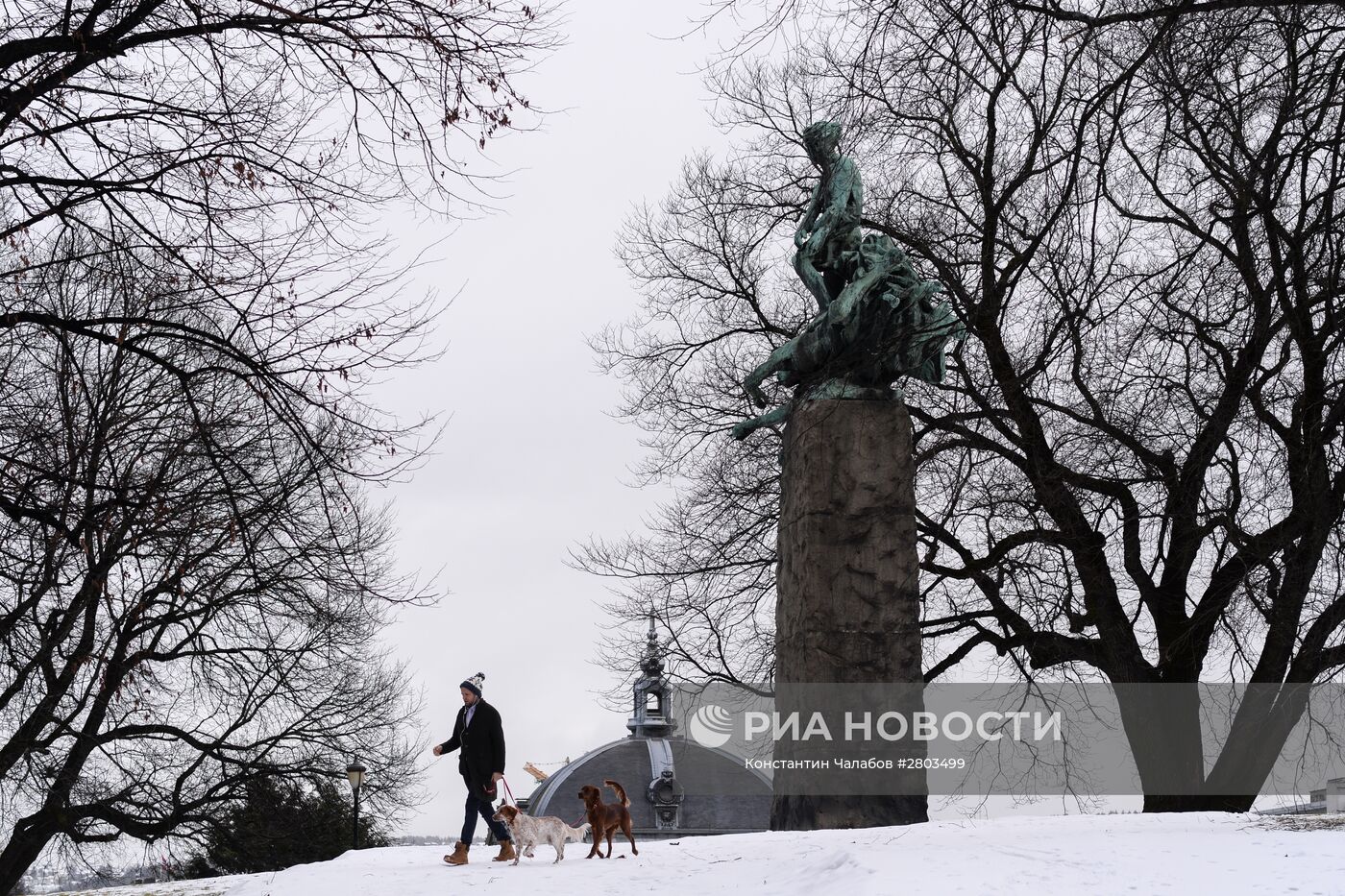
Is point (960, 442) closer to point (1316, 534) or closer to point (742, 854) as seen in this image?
point (1316, 534)

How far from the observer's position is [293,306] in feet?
23.6

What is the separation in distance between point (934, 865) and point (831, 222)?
493 cm

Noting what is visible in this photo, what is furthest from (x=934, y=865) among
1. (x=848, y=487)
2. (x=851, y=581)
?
(x=848, y=487)

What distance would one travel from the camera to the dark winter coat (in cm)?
967

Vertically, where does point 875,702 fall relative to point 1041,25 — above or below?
below

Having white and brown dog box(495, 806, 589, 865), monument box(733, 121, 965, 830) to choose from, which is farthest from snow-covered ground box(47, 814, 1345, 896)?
monument box(733, 121, 965, 830)

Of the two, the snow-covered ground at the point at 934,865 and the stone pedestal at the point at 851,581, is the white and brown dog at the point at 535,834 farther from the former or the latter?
the stone pedestal at the point at 851,581

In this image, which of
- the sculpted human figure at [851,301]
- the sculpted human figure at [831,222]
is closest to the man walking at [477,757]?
the sculpted human figure at [851,301]

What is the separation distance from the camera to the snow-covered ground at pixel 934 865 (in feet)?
21.4

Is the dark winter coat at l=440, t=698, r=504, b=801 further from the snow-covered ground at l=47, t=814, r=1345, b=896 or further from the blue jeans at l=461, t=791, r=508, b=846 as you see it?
the snow-covered ground at l=47, t=814, r=1345, b=896

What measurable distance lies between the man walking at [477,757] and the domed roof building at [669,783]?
1229 inches

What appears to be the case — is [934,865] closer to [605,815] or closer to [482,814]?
[605,815]

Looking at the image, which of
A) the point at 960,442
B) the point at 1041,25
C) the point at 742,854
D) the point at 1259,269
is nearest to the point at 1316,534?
the point at 1259,269

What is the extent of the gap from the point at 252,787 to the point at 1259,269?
13555 millimetres
